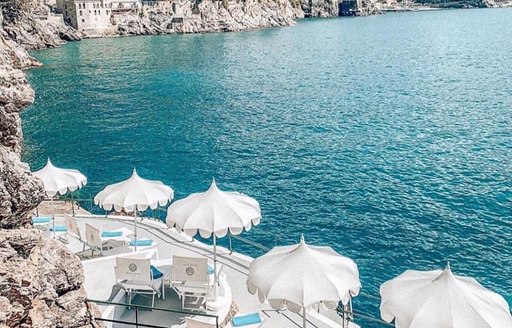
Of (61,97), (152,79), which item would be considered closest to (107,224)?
(61,97)

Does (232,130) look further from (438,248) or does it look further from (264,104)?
(438,248)

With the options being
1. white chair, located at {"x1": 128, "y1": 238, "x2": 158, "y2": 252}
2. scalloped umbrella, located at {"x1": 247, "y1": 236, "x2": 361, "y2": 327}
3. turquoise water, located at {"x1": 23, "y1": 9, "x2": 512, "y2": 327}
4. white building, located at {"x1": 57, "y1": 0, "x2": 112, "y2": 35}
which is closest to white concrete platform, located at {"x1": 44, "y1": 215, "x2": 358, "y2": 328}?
white chair, located at {"x1": 128, "y1": 238, "x2": 158, "y2": 252}

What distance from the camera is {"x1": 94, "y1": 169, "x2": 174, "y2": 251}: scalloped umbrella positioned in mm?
18344

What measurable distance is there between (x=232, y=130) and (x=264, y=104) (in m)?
13.5

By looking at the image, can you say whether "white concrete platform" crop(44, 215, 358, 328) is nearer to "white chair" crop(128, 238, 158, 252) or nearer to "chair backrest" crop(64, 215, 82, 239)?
"white chair" crop(128, 238, 158, 252)

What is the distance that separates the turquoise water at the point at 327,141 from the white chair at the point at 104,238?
9.04 meters

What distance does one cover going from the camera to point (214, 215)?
52.4 feet

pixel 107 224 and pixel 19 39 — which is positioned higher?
pixel 19 39

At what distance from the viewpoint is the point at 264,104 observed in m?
62.9

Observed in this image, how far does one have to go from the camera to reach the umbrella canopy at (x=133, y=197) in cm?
1834

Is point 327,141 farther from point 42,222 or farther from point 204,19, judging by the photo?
point 204,19

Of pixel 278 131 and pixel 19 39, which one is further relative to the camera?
pixel 19 39

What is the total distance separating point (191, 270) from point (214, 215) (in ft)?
6.94

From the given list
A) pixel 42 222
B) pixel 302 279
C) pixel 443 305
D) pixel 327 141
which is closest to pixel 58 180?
pixel 42 222
